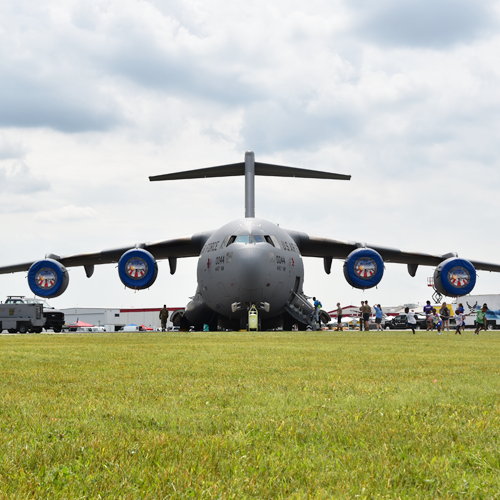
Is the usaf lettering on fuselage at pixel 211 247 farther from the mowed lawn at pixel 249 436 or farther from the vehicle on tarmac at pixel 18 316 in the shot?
the mowed lawn at pixel 249 436

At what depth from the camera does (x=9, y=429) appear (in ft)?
11.4

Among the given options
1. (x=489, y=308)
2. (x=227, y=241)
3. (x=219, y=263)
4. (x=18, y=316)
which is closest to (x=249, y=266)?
(x=219, y=263)

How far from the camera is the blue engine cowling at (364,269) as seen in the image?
25.6 metres

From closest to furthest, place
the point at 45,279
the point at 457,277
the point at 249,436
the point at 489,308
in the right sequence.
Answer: the point at 249,436 < the point at 457,277 < the point at 45,279 < the point at 489,308

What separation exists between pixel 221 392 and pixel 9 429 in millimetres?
1919

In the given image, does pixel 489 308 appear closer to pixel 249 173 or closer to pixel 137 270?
pixel 249 173

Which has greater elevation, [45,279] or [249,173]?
[249,173]

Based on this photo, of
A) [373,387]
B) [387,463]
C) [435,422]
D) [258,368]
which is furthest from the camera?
[258,368]

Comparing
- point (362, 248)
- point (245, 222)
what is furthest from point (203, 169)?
point (362, 248)

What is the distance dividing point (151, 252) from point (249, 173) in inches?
240

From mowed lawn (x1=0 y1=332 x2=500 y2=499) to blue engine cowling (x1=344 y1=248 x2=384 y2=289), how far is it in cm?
1940

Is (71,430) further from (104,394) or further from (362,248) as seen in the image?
(362,248)

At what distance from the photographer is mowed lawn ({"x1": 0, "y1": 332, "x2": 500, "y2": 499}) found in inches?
98.2

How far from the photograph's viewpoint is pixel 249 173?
94.8 ft
